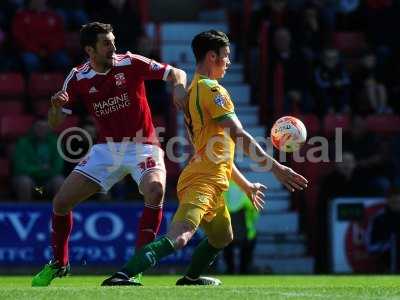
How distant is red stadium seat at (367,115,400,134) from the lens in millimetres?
17750

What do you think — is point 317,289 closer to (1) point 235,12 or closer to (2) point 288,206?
(2) point 288,206

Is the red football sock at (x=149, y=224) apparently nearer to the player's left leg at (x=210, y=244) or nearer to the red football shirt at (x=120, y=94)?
the player's left leg at (x=210, y=244)

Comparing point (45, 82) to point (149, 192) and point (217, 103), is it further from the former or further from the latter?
point (217, 103)

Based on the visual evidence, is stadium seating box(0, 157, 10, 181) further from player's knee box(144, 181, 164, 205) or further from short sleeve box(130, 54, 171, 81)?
player's knee box(144, 181, 164, 205)

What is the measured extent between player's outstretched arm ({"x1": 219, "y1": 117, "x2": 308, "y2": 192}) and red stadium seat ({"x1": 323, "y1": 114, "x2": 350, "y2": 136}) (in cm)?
843

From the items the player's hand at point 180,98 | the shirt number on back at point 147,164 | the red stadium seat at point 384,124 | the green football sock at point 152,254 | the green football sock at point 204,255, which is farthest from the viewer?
the red stadium seat at point 384,124

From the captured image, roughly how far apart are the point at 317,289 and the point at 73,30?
990 cm

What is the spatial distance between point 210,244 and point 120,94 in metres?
1.58

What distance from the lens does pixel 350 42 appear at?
19531mm

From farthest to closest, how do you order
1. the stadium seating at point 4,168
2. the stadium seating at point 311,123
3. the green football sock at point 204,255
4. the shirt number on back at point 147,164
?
the stadium seating at point 311,123, the stadium seating at point 4,168, the shirt number on back at point 147,164, the green football sock at point 204,255

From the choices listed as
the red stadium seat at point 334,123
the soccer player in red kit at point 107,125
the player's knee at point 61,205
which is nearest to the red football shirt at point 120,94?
the soccer player in red kit at point 107,125

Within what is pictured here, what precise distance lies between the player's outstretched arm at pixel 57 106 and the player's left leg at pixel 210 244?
1.62 metres

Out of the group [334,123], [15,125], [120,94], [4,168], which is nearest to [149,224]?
[120,94]

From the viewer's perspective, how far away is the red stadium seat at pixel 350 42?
63.8 ft
